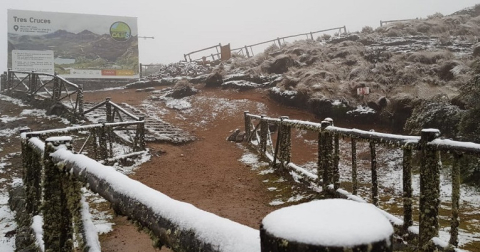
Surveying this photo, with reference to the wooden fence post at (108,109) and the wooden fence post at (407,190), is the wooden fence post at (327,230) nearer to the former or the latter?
the wooden fence post at (407,190)

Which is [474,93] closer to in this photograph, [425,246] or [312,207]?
[425,246]

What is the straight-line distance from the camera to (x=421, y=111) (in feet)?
31.7

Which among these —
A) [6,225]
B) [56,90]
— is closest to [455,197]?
[6,225]

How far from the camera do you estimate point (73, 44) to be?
3088cm

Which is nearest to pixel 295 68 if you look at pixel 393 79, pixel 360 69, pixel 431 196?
pixel 360 69

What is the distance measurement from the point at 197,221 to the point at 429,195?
9.54 feet

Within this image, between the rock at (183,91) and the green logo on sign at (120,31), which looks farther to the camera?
the green logo on sign at (120,31)

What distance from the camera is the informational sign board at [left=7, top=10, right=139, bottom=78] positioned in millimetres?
28453

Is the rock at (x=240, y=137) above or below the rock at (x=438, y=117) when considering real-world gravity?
below

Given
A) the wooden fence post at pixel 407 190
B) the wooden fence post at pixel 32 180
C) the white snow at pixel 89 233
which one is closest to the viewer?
the white snow at pixel 89 233

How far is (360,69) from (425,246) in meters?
15.5

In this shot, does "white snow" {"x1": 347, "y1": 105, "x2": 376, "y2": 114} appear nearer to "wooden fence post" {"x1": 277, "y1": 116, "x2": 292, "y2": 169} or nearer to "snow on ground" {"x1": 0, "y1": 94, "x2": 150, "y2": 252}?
"wooden fence post" {"x1": 277, "y1": 116, "x2": 292, "y2": 169}

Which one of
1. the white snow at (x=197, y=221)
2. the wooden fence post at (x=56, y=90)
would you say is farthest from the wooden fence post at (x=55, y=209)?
the wooden fence post at (x=56, y=90)

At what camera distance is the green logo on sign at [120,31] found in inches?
1282
